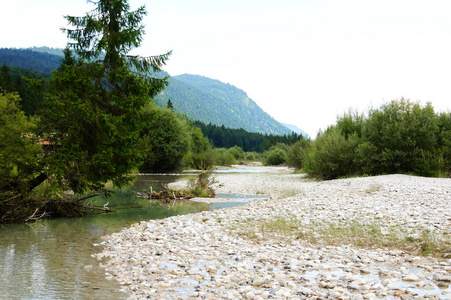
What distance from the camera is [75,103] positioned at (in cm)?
1223

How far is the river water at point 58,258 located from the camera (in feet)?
19.5

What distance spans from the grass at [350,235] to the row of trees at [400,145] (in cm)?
1977

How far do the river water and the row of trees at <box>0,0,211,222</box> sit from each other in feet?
4.17

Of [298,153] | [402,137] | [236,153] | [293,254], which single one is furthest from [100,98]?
[236,153]

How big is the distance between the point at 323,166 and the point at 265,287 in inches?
1071

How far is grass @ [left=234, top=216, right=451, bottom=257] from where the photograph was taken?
300 inches

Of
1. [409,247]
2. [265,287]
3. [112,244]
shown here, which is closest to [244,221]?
[112,244]

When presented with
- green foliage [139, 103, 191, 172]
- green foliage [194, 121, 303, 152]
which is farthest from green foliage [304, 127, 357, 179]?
green foliage [194, 121, 303, 152]

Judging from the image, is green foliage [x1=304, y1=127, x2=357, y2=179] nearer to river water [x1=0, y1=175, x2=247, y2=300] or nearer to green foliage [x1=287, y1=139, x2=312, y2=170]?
green foliage [x1=287, y1=139, x2=312, y2=170]

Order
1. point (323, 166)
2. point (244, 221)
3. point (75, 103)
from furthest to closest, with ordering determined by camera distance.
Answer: point (323, 166) < point (75, 103) < point (244, 221)

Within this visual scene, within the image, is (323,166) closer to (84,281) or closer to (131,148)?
(131,148)

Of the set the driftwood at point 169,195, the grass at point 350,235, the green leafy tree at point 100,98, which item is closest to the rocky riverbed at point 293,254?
the grass at point 350,235

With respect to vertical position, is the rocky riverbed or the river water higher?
the rocky riverbed

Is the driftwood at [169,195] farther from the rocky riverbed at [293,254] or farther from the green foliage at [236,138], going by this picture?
the green foliage at [236,138]
